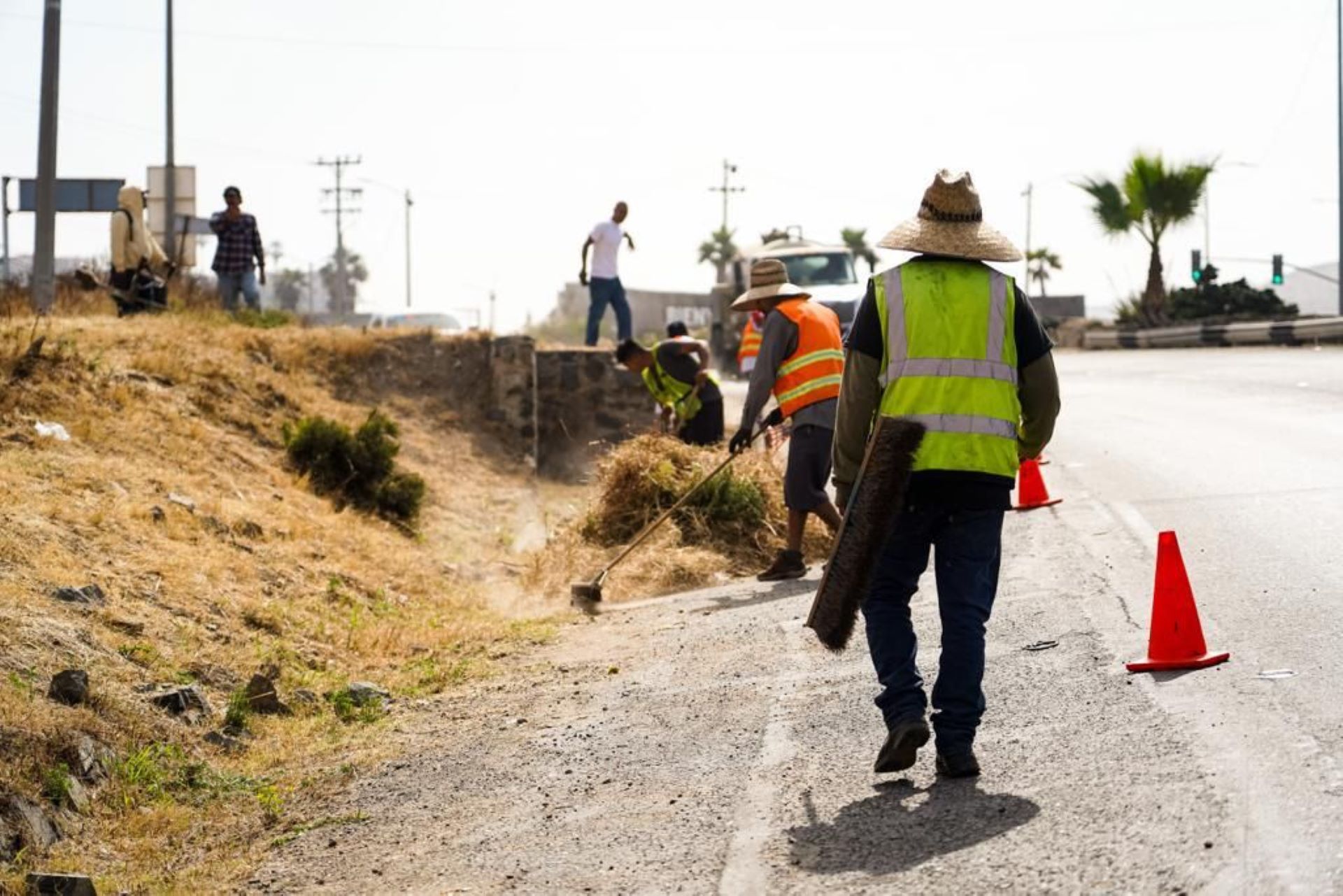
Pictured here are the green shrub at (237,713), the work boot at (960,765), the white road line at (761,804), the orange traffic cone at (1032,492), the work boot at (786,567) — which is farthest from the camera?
the orange traffic cone at (1032,492)

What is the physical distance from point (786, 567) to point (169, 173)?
18.6 meters

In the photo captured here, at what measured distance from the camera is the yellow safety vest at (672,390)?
592 inches

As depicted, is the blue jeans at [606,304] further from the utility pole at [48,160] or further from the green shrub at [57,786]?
the green shrub at [57,786]

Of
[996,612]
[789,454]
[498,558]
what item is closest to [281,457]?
[498,558]

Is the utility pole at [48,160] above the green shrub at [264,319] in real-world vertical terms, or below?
above

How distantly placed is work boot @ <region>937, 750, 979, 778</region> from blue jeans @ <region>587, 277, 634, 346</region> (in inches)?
646

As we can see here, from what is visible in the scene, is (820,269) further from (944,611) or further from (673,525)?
(944,611)

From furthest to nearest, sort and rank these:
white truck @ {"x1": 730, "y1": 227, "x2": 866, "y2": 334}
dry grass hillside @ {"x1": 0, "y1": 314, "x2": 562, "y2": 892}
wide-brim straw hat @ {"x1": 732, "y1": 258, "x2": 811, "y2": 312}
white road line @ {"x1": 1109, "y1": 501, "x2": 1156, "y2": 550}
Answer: white truck @ {"x1": 730, "y1": 227, "x2": 866, "y2": 334}
wide-brim straw hat @ {"x1": 732, "y1": 258, "x2": 811, "y2": 312}
white road line @ {"x1": 1109, "y1": 501, "x2": 1156, "y2": 550}
dry grass hillside @ {"x1": 0, "y1": 314, "x2": 562, "y2": 892}

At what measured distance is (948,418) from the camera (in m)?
6.11

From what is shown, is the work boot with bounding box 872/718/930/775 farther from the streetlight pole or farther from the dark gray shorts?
the streetlight pole

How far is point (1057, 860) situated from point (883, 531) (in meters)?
1.34

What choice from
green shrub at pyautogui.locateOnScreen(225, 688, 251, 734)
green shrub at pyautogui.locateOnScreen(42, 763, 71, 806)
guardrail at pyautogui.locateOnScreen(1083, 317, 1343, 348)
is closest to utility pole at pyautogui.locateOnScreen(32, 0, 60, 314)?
green shrub at pyautogui.locateOnScreen(225, 688, 251, 734)

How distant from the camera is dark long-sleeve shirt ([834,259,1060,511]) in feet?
20.1

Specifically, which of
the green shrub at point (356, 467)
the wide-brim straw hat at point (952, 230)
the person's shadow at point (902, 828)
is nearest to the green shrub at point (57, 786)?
the person's shadow at point (902, 828)
